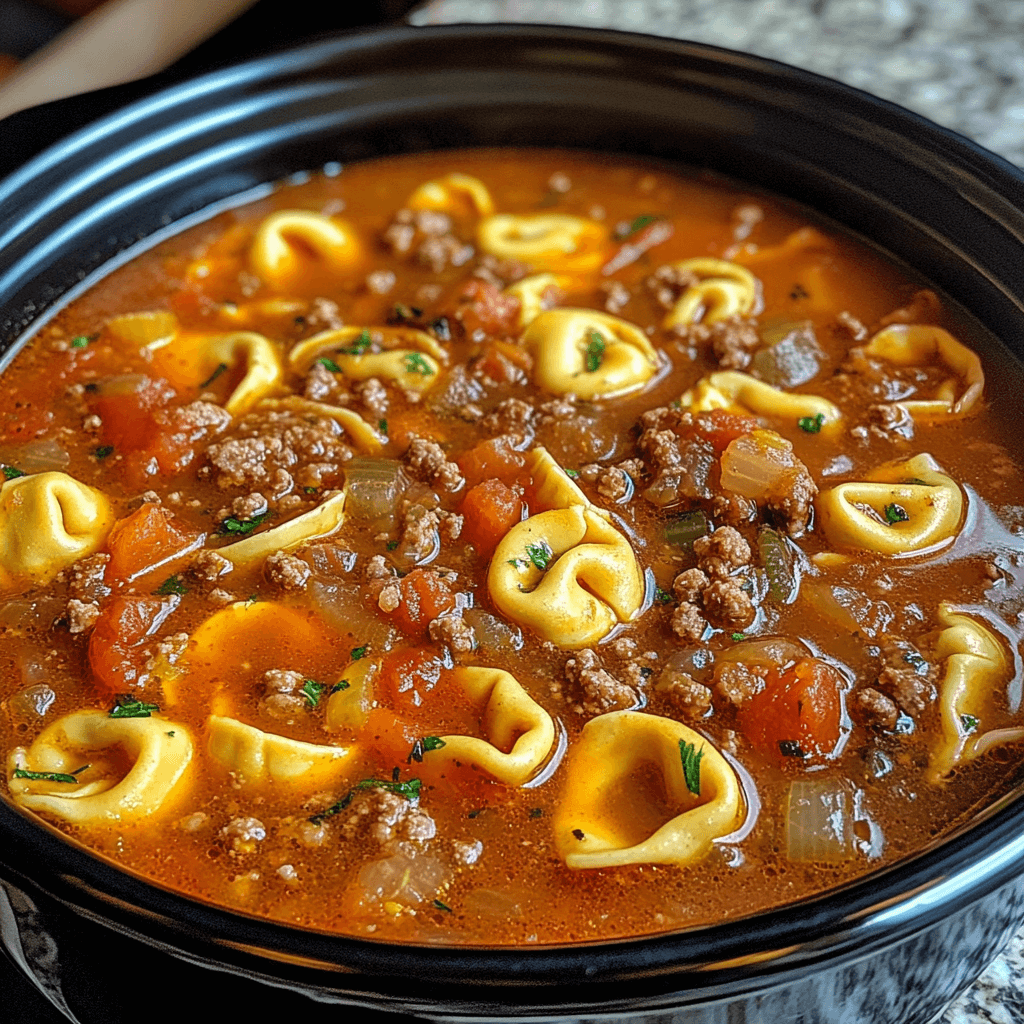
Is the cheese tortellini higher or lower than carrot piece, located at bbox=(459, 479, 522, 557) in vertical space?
lower

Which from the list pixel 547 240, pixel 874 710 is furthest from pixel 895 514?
pixel 547 240

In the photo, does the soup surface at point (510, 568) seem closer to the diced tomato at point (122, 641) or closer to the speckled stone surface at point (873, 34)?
the diced tomato at point (122, 641)

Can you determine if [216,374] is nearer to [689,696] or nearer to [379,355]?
[379,355]

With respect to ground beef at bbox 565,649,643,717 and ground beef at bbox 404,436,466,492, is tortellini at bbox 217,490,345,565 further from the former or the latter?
ground beef at bbox 565,649,643,717

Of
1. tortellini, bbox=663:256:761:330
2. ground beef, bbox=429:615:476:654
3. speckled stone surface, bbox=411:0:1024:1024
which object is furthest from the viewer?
speckled stone surface, bbox=411:0:1024:1024

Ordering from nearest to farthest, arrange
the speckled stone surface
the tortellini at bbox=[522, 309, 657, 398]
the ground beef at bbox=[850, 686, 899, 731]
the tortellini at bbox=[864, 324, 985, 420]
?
the ground beef at bbox=[850, 686, 899, 731]
the tortellini at bbox=[864, 324, 985, 420]
the tortellini at bbox=[522, 309, 657, 398]
the speckled stone surface

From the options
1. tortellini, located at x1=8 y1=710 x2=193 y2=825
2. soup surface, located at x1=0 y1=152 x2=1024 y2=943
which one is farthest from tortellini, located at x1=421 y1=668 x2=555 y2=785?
tortellini, located at x1=8 y1=710 x2=193 y2=825
